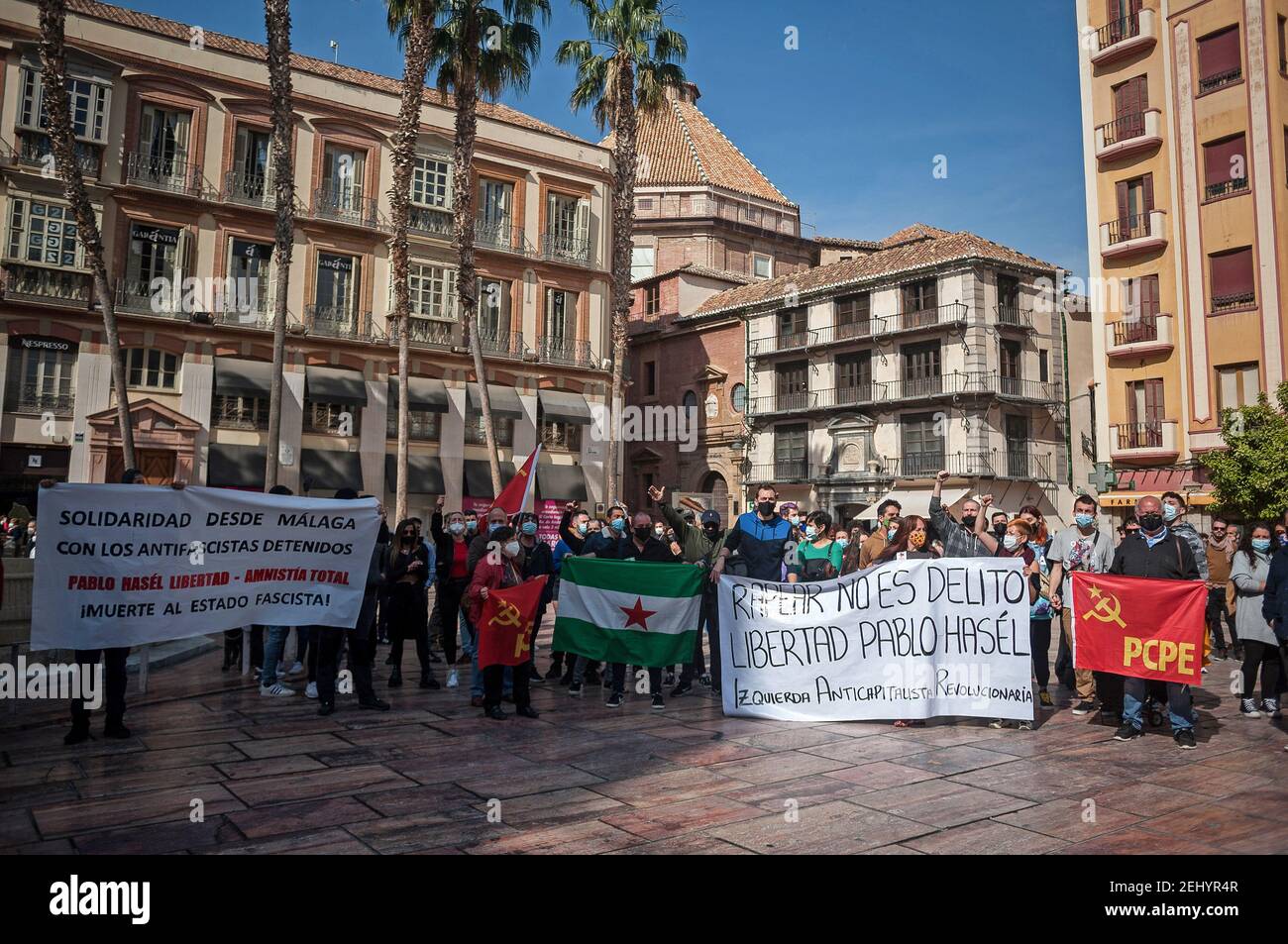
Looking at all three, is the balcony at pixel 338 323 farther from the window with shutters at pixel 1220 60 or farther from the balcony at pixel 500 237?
the window with shutters at pixel 1220 60

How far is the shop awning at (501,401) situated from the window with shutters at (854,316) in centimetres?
1612

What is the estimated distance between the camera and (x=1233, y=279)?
90.2ft

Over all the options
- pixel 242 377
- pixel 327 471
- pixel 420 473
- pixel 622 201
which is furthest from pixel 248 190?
pixel 622 201

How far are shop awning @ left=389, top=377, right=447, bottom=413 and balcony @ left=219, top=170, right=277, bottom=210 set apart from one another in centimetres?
700

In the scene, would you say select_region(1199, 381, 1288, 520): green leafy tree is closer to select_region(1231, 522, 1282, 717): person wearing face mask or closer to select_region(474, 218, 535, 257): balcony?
select_region(1231, 522, 1282, 717): person wearing face mask

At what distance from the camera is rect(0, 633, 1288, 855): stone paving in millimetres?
5031

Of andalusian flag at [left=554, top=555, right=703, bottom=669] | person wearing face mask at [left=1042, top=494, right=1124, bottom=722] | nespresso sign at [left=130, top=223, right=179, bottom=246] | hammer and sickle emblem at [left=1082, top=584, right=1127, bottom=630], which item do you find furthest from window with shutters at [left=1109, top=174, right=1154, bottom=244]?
nespresso sign at [left=130, top=223, right=179, bottom=246]

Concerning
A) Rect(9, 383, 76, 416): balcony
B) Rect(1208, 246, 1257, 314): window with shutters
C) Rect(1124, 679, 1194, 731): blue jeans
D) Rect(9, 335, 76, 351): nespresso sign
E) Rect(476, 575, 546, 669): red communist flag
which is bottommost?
Rect(1124, 679, 1194, 731): blue jeans

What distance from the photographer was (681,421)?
47969 mm

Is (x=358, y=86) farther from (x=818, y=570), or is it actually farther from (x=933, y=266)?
(x=818, y=570)

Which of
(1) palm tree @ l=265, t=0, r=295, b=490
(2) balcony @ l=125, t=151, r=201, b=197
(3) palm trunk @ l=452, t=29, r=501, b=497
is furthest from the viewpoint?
(2) balcony @ l=125, t=151, r=201, b=197

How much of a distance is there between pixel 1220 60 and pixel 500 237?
78.9 ft

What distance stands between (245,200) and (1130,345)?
29136mm

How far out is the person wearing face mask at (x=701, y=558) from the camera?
1001 cm
